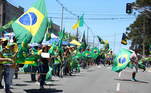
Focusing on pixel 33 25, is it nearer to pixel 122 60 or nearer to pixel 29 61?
pixel 29 61

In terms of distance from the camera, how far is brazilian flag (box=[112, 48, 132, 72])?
20422mm

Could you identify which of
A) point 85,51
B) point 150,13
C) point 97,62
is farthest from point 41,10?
point 150,13

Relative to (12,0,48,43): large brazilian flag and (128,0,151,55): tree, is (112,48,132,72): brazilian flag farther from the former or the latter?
(128,0,151,55): tree

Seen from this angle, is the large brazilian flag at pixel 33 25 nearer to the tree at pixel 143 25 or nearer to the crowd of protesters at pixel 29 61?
the crowd of protesters at pixel 29 61

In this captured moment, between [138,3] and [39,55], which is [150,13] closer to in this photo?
[138,3]

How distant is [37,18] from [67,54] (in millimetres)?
9057

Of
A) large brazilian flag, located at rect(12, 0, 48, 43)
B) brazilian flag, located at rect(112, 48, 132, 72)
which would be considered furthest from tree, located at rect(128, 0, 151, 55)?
large brazilian flag, located at rect(12, 0, 48, 43)

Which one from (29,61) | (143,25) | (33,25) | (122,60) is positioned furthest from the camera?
(143,25)

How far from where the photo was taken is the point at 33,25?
13.3m

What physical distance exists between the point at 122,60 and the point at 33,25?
8.45 meters

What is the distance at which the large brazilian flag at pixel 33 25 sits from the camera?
13030 millimetres

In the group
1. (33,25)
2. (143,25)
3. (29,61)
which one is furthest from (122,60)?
(143,25)

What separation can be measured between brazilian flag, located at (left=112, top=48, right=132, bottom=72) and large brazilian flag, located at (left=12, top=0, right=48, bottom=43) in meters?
7.97

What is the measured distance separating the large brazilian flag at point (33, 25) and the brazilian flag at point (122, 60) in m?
7.97
